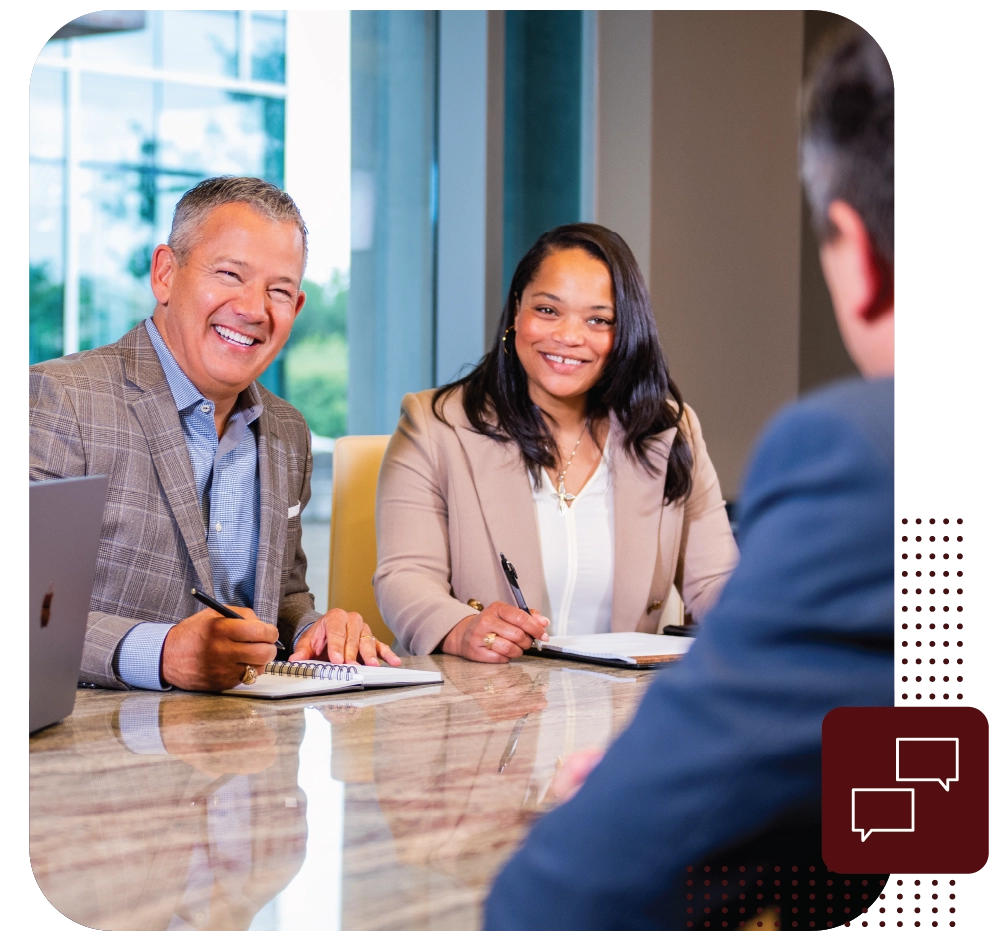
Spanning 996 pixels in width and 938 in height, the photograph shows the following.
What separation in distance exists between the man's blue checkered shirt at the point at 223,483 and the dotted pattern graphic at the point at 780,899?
3.11ft

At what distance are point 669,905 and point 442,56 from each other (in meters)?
1.18

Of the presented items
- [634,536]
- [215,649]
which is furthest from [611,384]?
[215,649]

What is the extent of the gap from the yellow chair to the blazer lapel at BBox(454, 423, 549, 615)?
0.20m

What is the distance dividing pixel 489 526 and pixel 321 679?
605 millimetres

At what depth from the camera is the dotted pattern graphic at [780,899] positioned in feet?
1.54

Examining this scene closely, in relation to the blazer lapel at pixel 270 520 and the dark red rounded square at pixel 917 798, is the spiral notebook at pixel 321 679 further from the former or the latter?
the dark red rounded square at pixel 917 798

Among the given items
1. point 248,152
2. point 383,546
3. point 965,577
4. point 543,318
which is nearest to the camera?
point 965,577

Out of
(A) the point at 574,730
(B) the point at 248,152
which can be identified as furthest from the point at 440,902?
(B) the point at 248,152

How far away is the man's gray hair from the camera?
1491 millimetres

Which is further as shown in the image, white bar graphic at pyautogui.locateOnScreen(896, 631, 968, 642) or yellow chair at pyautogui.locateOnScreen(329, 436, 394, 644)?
yellow chair at pyautogui.locateOnScreen(329, 436, 394, 644)

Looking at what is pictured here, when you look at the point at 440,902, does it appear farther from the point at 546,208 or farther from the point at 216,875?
the point at 546,208

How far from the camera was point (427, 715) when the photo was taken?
101 centimetres

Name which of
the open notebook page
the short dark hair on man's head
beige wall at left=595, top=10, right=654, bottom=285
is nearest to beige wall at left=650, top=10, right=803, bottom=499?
beige wall at left=595, top=10, right=654, bottom=285

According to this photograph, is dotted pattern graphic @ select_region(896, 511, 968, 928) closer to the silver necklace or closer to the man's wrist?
the man's wrist
